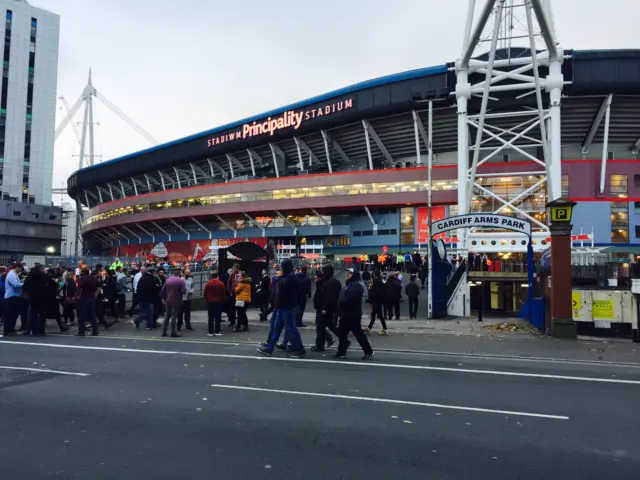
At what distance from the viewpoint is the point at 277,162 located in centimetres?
5841

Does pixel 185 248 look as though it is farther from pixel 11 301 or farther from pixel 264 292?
pixel 11 301

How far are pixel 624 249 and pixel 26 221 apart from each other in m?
87.3

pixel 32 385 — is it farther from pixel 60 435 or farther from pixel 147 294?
pixel 147 294

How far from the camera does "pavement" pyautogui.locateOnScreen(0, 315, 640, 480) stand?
4633 mm

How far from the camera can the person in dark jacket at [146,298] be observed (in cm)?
1511

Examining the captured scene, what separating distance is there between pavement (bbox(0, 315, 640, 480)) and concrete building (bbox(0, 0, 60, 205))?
286 feet

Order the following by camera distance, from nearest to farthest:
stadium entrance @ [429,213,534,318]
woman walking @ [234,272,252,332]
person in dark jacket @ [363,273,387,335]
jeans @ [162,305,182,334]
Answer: jeans @ [162,305,182,334] → woman walking @ [234,272,252,332] → person in dark jacket @ [363,273,387,335] → stadium entrance @ [429,213,534,318]

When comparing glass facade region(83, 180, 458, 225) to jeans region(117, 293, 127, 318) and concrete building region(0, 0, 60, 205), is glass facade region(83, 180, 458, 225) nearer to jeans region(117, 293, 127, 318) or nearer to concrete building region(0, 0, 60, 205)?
concrete building region(0, 0, 60, 205)

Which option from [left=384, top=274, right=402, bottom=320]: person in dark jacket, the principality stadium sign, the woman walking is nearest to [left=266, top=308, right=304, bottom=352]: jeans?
the woman walking

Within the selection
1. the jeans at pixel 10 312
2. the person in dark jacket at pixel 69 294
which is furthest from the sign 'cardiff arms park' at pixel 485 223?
the jeans at pixel 10 312

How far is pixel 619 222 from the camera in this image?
44500mm

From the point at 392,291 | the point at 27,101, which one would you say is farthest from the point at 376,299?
the point at 27,101

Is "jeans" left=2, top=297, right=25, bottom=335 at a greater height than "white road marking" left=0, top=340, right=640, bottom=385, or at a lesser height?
greater

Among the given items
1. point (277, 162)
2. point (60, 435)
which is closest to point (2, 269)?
point (60, 435)
